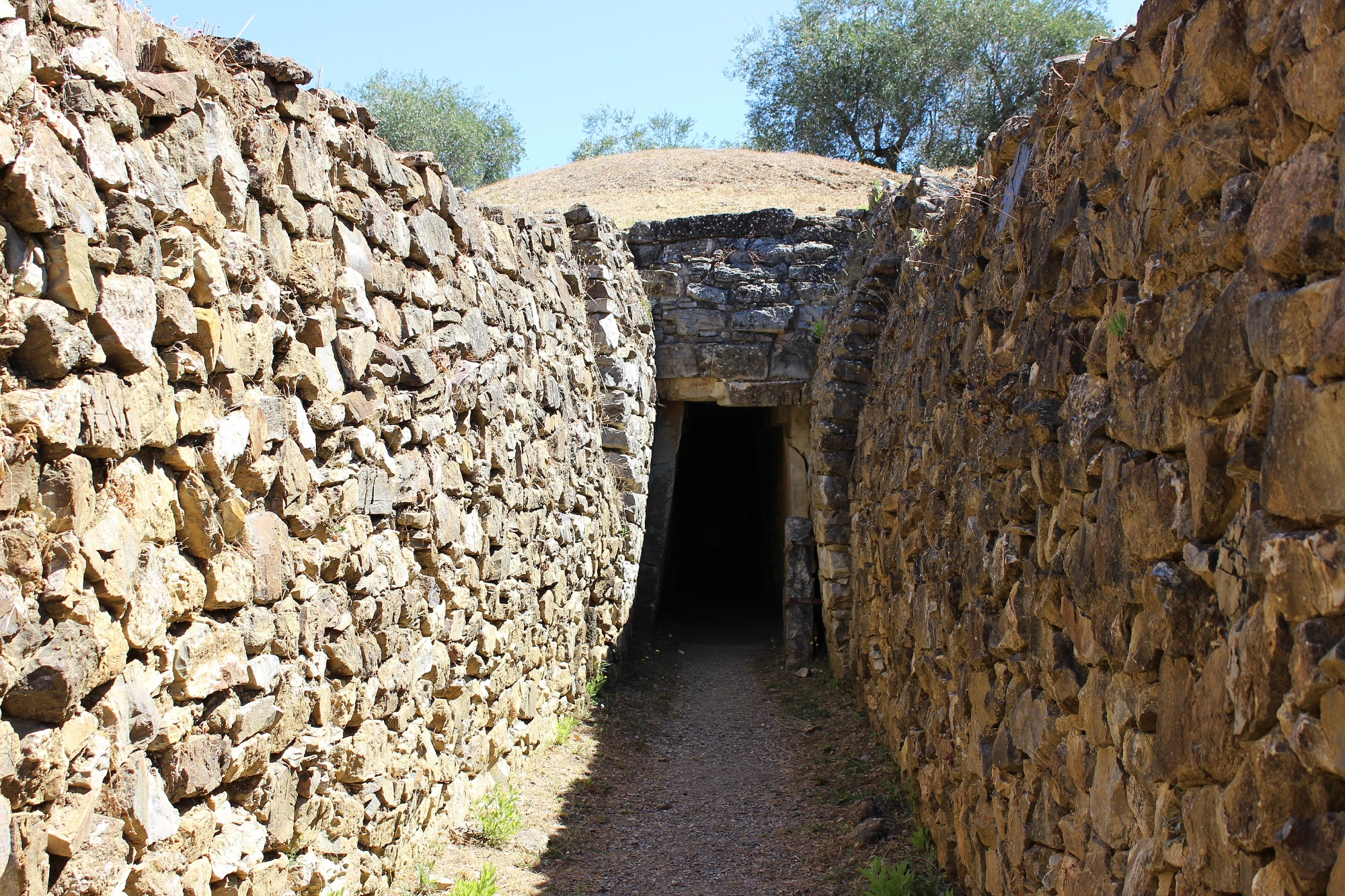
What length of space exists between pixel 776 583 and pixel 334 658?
28.2 feet

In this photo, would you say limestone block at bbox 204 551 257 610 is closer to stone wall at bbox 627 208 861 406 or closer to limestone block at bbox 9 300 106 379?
limestone block at bbox 9 300 106 379

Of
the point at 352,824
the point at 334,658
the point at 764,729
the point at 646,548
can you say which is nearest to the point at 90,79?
the point at 334,658

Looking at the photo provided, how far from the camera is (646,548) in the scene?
959 centimetres

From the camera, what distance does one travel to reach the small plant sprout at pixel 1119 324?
271cm

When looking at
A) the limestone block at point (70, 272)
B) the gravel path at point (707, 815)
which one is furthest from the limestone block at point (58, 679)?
the gravel path at point (707, 815)

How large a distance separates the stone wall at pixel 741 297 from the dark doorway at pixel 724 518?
8.05 ft

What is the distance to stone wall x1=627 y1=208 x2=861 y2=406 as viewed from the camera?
9555 mm

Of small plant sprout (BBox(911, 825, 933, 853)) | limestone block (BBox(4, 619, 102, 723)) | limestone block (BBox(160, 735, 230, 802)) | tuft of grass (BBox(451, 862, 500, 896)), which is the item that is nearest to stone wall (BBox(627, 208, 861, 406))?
small plant sprout (BBox(911, 825, 933, 853))

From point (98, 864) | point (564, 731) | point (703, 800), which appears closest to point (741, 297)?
point (564, 731)

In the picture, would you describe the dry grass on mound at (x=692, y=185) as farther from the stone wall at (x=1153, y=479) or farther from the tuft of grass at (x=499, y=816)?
the stone wall at (x=1153, y=479)

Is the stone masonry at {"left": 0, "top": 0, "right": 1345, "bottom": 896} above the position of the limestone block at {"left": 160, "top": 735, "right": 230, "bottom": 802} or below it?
above

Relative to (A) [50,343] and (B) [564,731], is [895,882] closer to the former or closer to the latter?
(B) [564,731]

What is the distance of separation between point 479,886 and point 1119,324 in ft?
11.3

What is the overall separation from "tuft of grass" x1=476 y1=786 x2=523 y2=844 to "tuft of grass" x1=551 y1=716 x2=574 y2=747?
0.94 meters
